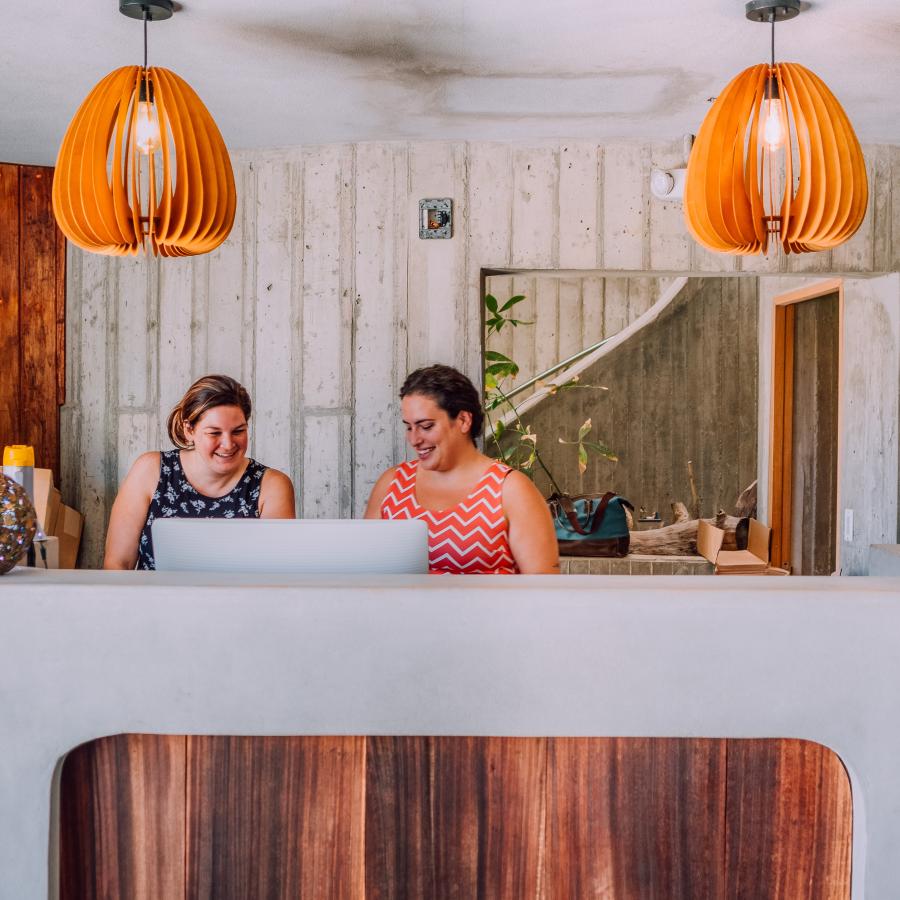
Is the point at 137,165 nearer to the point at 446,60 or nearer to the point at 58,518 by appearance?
the point at 446,60

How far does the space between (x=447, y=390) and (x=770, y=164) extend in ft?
3.50

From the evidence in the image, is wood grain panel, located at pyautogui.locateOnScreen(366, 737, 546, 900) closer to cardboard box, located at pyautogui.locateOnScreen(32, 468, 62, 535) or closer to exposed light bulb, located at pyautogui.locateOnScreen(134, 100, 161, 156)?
exposed light bulb, located at pyautogui.locateOnScreen(134, 100, 161, 156)

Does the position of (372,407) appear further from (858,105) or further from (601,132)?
(858,105)

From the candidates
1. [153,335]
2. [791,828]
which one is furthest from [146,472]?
[791,828]

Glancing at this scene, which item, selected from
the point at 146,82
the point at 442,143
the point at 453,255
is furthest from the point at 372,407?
the point at 146,82

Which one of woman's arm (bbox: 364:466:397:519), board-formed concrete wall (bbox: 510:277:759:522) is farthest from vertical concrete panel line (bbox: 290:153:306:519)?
board-formed concrete wall (bbox: 510:277:759:522)

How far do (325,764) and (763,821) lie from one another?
0.71 m

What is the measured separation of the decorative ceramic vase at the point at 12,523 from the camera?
1637mm

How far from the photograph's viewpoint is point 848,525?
4.42 meters

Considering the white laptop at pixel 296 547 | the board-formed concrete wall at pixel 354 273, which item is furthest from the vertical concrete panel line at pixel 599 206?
the white laptop at pixel 296 547

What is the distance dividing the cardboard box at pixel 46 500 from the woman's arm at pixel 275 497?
133 cm

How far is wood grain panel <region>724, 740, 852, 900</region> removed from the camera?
5.29 feet

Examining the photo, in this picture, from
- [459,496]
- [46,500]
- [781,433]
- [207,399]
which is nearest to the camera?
[459,496]

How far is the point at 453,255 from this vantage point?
416cm
